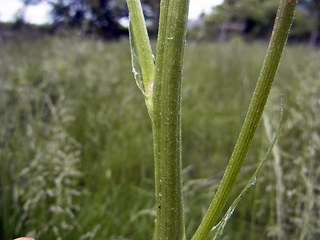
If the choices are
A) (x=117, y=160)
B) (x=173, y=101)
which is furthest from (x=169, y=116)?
(x=117, y=160)

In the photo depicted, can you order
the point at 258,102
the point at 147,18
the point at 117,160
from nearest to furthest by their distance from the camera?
the point at 258,102, the point at 117,160, the point at 147,18

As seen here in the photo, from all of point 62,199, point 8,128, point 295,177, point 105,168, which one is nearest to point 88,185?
point 105,168

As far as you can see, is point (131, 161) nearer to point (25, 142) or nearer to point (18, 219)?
point (25, 142)

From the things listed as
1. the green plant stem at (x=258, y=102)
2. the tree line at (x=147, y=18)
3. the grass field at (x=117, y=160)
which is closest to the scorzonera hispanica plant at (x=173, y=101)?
the green plant stem at (x=258, y=102)

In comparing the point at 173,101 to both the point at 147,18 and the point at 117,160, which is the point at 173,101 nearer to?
the point at 117,160

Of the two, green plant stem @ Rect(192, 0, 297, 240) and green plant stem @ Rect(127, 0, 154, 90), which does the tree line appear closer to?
green plant stem @ Rect(127, 0, 154, 90)

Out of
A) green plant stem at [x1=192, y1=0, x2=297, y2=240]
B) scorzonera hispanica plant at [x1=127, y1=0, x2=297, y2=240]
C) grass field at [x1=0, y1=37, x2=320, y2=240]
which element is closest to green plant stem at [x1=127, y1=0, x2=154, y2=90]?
scorzonera hispanica plant at [x1=127, y1=0, x2=297, y2=240]

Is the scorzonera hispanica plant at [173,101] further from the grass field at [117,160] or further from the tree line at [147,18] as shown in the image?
the tree line at [147,18]
